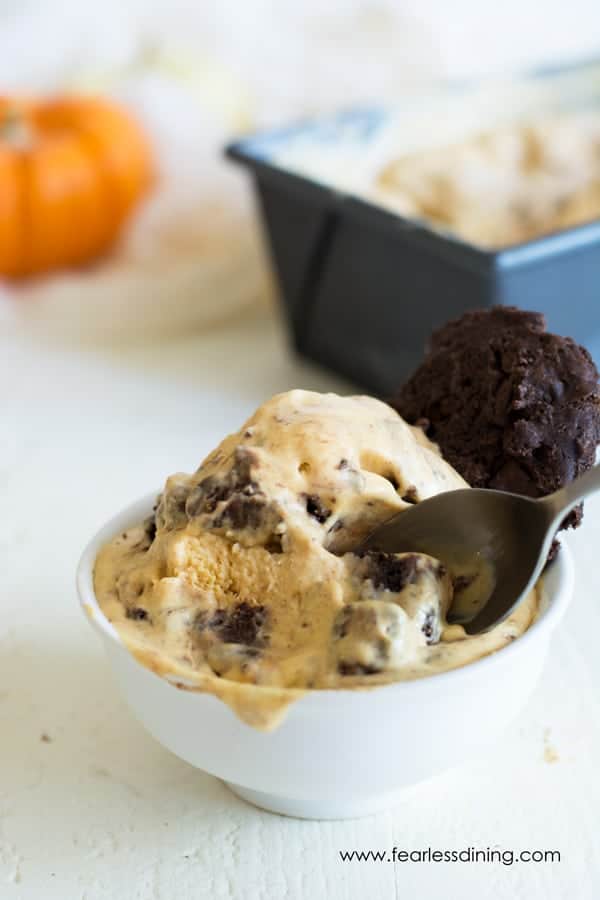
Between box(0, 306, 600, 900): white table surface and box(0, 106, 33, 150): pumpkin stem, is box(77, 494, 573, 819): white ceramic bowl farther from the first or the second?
box(0, 106, 33, 150): pumpkin stem

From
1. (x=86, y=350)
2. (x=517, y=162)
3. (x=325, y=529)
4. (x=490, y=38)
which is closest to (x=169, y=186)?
(x=86, y=350)

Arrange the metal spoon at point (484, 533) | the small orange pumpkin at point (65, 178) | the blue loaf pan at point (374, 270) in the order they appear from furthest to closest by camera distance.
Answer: the small orange pumpkin at point (65, 178), the blue loaf pan at point (374, 270), the metal spoon at point (484, 533)

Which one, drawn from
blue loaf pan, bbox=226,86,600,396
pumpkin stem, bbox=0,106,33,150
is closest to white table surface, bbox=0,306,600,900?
blue loaf pan, bbox=226,86,600,396

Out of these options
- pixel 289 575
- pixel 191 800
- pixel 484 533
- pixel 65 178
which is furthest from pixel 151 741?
pixel 65 178

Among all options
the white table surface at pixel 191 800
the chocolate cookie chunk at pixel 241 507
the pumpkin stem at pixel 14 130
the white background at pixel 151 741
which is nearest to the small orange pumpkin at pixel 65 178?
the pumpkin stem at pixel 14 130

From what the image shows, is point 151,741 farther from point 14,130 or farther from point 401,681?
point 14,130

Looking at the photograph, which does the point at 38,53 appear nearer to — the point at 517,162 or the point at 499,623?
the point at 517,162

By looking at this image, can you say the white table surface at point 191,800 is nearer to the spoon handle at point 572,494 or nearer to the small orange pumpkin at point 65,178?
the spoon handle at point 572,494
